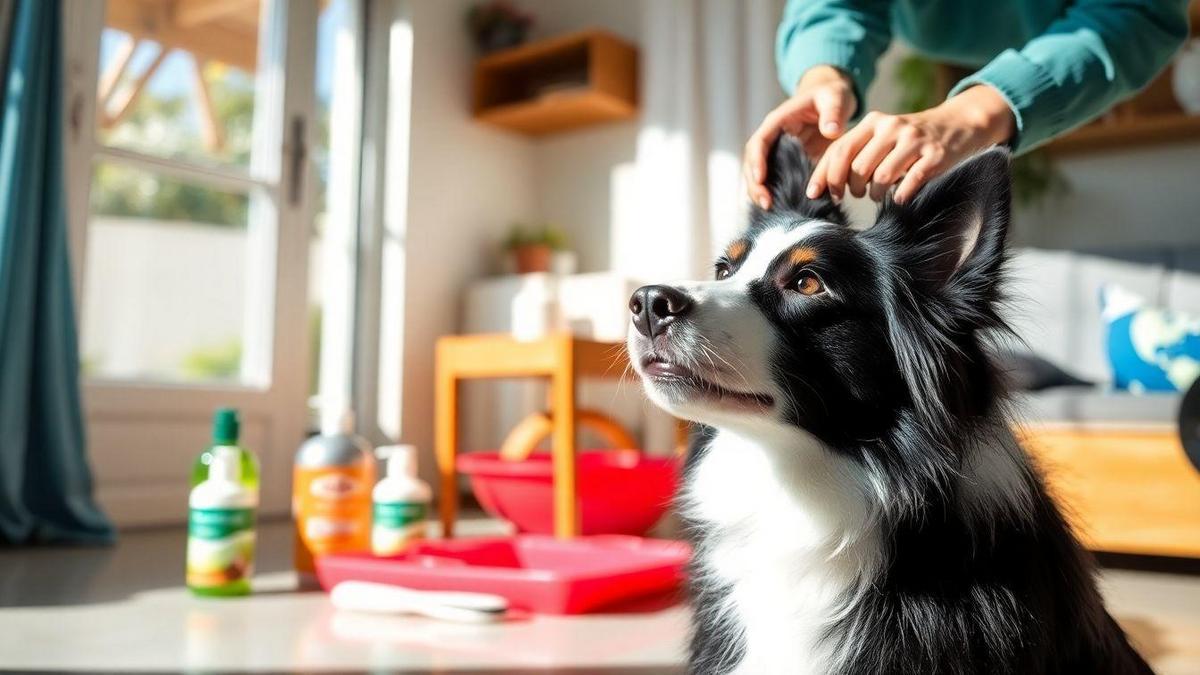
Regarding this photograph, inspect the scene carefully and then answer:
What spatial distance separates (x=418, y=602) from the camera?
5.74 ft

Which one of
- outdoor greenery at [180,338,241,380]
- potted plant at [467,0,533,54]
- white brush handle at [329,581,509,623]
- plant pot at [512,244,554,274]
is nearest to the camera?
white brush handle at [329,581,509,623]

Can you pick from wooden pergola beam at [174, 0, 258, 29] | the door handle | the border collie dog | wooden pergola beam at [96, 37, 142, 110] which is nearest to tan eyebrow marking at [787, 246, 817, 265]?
the border collie dog

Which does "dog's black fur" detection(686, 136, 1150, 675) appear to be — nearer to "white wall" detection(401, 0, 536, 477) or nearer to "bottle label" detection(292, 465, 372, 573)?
"bottle label" detection(292, 465, 372, 573)

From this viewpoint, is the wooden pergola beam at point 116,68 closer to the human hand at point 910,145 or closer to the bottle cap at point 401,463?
the bottle cap at point 401,463

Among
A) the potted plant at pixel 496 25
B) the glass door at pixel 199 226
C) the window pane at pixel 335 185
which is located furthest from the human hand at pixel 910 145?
the potted plant at pixel 496 25

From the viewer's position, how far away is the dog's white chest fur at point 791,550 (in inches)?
34.3

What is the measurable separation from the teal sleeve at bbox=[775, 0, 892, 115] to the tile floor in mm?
736

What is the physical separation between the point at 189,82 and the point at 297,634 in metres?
2.71

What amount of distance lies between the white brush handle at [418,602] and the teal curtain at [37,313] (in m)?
1.24

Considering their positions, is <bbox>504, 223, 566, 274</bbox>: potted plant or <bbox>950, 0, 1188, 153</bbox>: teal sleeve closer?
<bbox>950, 0, 1188, 153</bbox>: teal sleeve

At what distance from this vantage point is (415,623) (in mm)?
1719

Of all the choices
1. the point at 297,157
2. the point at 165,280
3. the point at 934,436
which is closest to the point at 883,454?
the point at 934,436

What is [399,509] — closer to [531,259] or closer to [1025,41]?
[1025,41]

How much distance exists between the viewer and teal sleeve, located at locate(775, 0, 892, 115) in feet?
3.70
